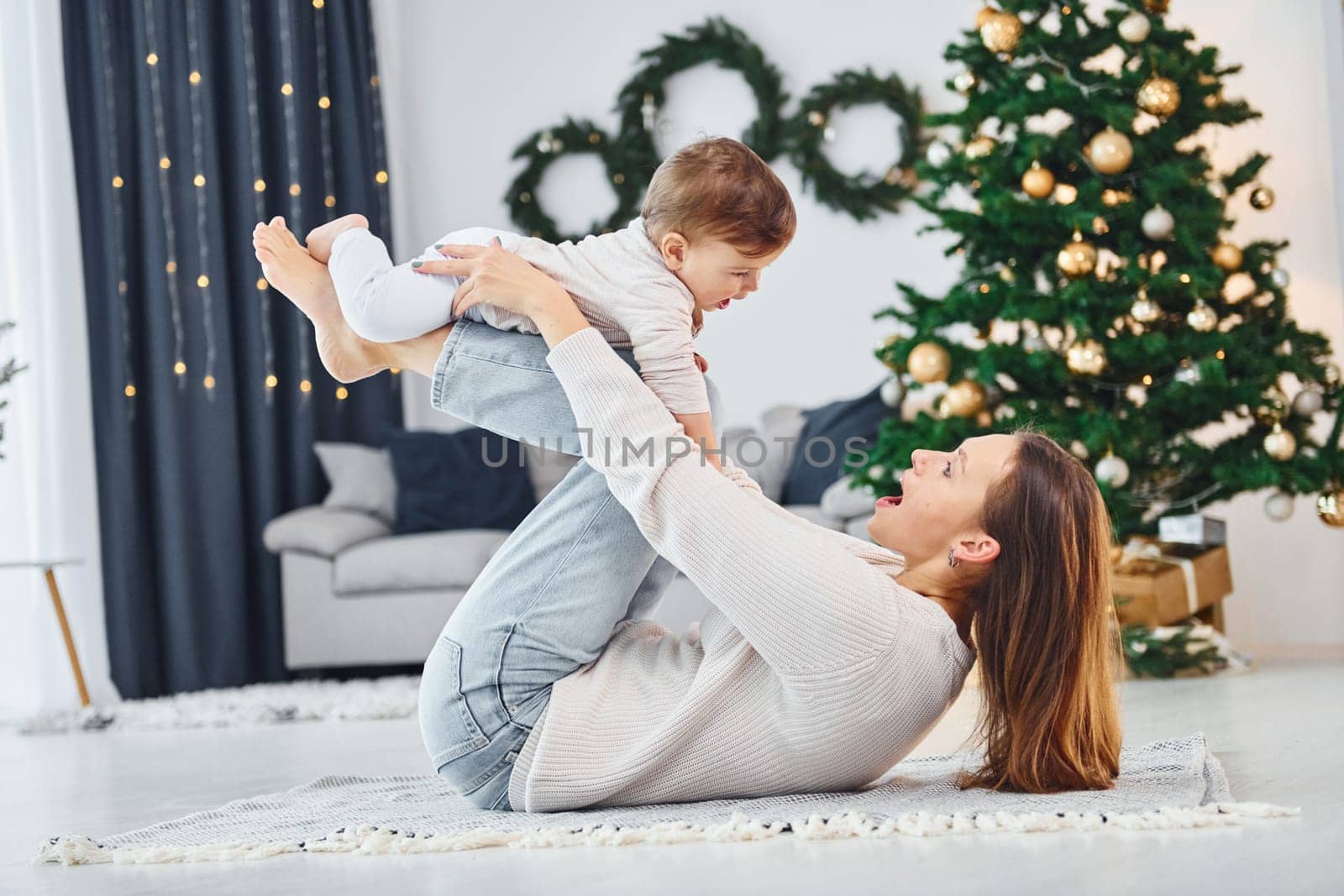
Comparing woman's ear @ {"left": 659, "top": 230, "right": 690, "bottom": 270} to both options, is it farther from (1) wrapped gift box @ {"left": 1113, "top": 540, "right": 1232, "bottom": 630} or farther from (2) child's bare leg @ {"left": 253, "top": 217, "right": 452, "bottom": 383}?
(1) wrapped gift box @ {"left": 1113, "top": 540, "right": 1232, "bottom": 630}

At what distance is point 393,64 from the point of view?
5.89 m

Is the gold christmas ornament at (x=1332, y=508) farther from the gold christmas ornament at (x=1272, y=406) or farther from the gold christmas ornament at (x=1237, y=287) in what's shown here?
the gold christmas ornament at (x=1237, y=287)

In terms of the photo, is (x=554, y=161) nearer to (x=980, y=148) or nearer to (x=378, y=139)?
(x=378, y=139)

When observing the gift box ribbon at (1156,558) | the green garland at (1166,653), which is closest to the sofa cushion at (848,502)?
the gift box ribbon at (1156,558)

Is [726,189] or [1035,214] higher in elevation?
[1035,214]

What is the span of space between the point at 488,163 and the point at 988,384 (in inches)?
112

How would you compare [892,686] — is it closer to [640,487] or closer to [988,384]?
[640,487]

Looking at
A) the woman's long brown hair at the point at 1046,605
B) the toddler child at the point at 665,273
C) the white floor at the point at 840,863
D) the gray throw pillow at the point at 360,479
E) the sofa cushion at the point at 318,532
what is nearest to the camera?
the white floor at the point at 840,863

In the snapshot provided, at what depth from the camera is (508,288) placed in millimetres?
1735

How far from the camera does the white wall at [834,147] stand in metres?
4.48

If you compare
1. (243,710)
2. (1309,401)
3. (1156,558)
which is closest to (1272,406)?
(1309,401)

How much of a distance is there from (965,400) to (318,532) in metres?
2.26

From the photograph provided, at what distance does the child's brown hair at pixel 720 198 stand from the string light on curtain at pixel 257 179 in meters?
3.48

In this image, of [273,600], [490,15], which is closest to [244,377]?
[273,600]
